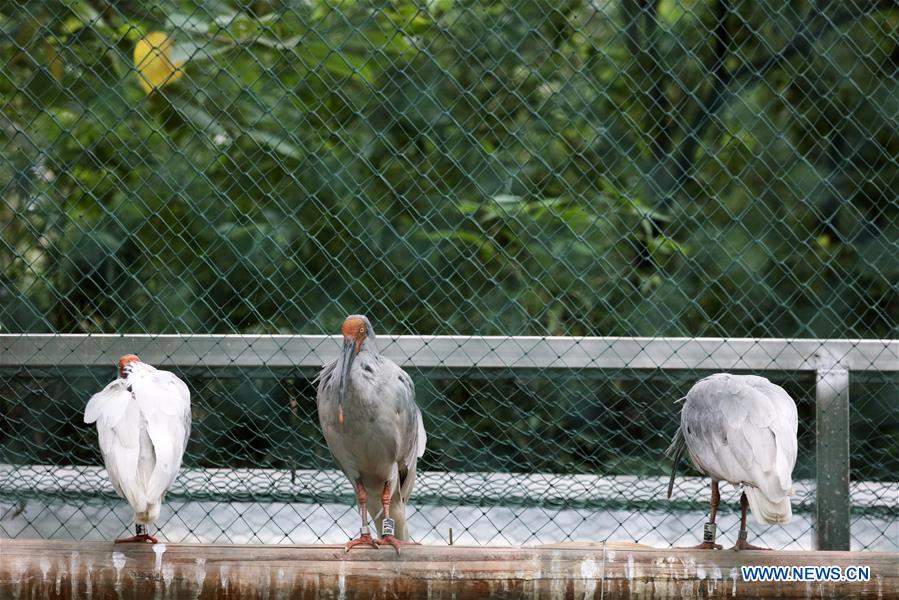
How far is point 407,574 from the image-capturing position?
215 cm

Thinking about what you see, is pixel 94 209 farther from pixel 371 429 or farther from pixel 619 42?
pixel 619 42

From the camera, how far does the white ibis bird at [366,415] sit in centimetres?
227

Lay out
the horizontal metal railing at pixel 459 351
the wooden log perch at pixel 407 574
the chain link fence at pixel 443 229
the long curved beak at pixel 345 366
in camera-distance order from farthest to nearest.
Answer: the chain link fence at pixel 443 229, the horizontal metal railing at pixel 459 351, the long curved beak at pixel 345 366, the wooden log perch at pixel 407 574

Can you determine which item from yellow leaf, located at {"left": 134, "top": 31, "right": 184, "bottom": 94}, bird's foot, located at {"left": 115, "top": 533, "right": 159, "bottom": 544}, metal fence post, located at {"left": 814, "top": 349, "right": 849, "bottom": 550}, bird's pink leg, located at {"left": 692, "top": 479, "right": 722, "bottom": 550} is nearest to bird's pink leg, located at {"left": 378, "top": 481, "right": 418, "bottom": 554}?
bird's foot, located at {"left": 115, "top": 533, "right": 159, "bottom": 544}

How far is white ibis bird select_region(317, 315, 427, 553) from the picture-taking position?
227 centimetres

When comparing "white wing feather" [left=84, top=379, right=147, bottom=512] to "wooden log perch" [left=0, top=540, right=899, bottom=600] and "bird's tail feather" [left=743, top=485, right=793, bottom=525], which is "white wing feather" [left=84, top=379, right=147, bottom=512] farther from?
"bird's tail feather" [left=743, top=485, right=793, bottom=525]

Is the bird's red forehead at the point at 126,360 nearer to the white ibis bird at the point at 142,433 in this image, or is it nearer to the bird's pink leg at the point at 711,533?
the white ibis bird at the point at 142,433

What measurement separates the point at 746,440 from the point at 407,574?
759mm

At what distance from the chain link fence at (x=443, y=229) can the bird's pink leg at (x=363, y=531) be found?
0.37 metres

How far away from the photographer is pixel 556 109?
132 inches

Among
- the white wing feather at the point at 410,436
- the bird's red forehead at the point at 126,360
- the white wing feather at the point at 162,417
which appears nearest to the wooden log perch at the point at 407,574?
the white wing feather at the point at 162,417

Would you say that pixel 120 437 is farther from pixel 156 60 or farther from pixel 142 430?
pixel 156 60

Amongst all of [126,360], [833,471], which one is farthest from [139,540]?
[833,471]

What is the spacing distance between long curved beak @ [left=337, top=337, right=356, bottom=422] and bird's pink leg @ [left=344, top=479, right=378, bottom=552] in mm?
239
